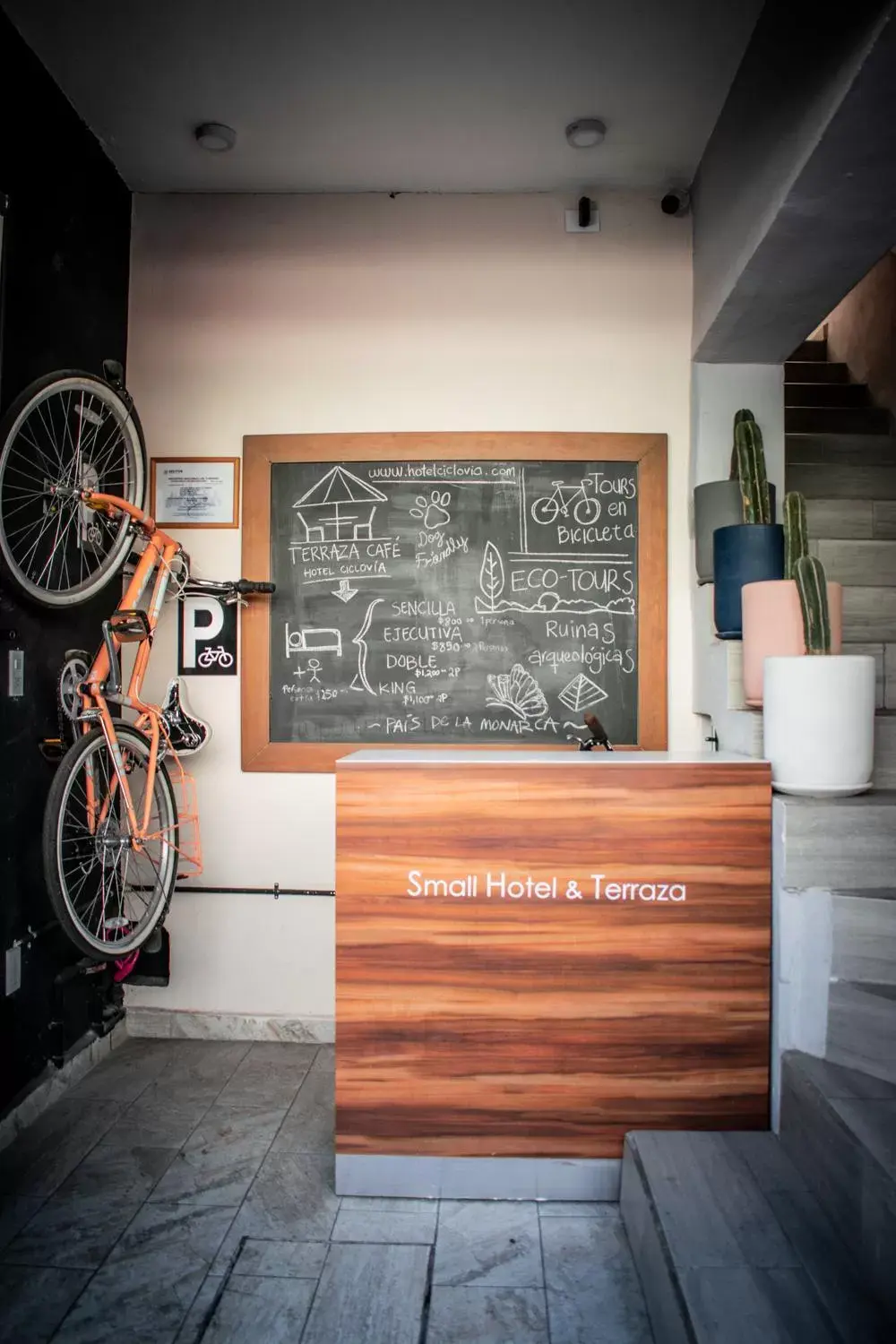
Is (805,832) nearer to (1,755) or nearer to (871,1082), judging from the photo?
(871,1082)

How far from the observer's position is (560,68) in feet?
7.82

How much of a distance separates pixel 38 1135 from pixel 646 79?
3.59 m

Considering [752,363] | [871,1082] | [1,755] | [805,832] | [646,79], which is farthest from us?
[752,363]

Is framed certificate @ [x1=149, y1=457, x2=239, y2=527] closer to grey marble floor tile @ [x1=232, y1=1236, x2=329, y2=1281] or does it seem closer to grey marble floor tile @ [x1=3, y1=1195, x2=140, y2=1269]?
grey marble floor tile @ [x1=3, y1=1195, x2=140, y2=1269]

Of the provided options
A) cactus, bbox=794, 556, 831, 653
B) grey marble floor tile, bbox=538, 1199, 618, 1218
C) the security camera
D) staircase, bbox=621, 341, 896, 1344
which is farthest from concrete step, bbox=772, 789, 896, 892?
the security camera

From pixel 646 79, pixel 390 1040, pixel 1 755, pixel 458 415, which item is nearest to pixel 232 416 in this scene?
pixel 458 415

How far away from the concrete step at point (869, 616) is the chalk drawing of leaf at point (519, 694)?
3.65ft

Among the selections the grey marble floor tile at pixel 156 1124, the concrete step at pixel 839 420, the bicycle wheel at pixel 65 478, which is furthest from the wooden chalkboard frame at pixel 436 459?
the concrete step at pixel 839 420

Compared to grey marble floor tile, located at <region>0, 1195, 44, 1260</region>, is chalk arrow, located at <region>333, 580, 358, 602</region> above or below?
above

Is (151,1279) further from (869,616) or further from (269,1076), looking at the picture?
(869,616)

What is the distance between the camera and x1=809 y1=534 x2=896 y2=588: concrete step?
295 centimetres

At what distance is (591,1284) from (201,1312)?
2.70ft

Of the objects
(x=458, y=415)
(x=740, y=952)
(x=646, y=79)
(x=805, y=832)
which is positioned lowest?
(x=740, y=952)

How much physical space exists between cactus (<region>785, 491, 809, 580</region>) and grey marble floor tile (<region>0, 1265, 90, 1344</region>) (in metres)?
2.41
